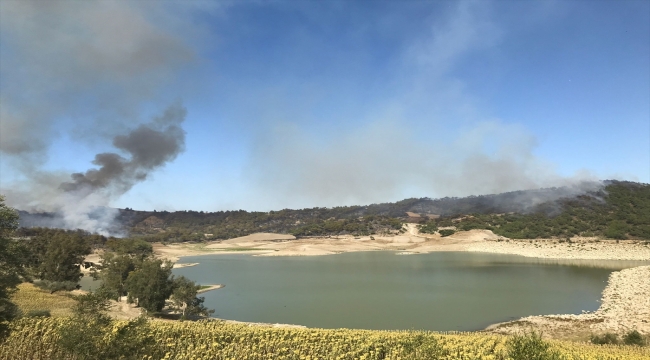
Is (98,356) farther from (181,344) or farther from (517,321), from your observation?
(517,321)

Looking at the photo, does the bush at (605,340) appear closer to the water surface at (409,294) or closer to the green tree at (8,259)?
the water surface at (409,294)

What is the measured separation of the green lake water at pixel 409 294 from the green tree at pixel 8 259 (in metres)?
17.9

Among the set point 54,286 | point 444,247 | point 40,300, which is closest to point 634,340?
point 40,300

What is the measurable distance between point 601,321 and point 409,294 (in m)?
16.7

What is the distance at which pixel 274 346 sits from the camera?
46.4 ft

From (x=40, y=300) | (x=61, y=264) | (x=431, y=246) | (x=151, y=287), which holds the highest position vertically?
(x=61, y=264)

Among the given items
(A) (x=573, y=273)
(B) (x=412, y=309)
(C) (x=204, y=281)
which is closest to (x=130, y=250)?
(C) (x=204, y=281)

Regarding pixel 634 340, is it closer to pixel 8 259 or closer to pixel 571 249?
pixel 8 259

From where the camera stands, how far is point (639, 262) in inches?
2574

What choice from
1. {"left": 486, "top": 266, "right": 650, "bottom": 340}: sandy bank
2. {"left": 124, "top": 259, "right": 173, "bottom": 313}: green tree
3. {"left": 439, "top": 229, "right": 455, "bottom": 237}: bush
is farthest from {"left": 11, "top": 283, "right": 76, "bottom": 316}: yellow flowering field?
{"left": 439, "top": 229, "right": 455, "bottom": 237}: bush

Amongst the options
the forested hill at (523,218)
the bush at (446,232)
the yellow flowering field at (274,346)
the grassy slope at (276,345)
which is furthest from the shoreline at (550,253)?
the yellow flowering field at (274,346)

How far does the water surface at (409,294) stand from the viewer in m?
30.4

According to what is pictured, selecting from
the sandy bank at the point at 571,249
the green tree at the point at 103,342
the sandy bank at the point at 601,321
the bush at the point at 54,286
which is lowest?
the sandy bank at the point at 601,321

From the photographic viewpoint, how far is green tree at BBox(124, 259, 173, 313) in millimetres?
29547
